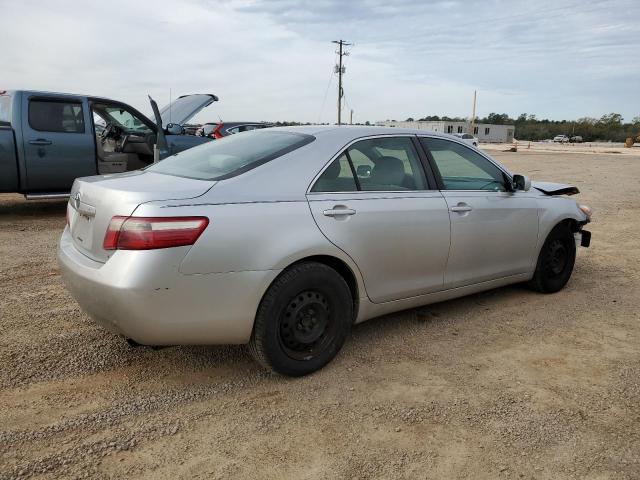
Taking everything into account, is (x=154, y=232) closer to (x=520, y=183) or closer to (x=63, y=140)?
(x=520, y=183)

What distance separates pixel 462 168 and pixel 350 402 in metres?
2.17

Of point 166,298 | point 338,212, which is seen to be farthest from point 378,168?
point 166,298

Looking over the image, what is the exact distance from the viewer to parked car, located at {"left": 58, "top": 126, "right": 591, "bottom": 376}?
2.80m

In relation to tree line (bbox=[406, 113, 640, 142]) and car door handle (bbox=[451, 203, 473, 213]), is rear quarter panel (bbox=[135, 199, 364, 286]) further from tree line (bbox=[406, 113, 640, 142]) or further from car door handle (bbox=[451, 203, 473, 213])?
tree line (bbox=[406, 113, 640, 142])

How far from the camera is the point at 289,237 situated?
121 inches

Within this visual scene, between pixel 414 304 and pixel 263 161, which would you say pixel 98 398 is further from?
pixel 414 304

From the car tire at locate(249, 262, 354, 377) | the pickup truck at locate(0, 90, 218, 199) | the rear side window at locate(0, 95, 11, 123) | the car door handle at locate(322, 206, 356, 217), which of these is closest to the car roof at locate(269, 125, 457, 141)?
the car door handle at locate(322, 206, 356, 217)

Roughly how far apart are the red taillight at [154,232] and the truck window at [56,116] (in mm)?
6139

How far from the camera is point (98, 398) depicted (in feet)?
9.88

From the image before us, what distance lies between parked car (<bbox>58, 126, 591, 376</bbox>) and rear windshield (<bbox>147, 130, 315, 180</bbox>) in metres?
0.02

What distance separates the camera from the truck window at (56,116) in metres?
7.91

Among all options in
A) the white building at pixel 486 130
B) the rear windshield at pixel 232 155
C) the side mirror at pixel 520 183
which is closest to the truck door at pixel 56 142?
the rear windshield at pixel 232 155

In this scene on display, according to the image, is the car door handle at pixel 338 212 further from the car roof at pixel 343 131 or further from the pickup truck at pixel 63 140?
the pickup truck at pixel 63 140

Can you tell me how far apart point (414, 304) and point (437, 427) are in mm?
1220
